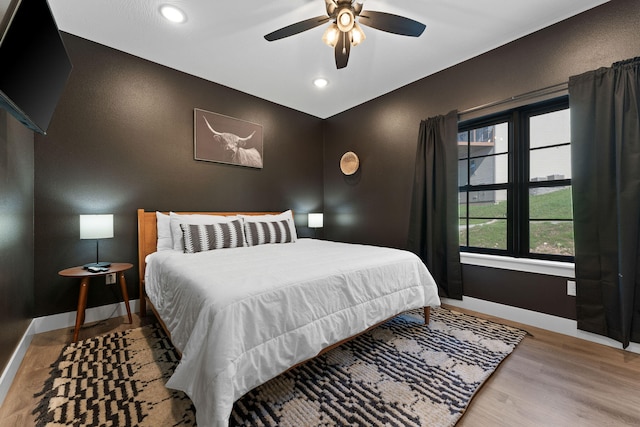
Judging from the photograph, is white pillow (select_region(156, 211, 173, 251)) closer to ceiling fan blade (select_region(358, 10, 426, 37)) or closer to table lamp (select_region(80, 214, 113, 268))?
table lamp (select_region(80, 214, 113, 268))

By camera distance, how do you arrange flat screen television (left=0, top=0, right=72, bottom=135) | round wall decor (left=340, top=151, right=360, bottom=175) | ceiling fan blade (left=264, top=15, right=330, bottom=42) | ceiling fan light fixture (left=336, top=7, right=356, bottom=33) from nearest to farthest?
flat screen television (left=0, top=0, right=72, bottom=135)
ceiling fan light fixture (left=336, top=7, right=356, bottom=33)
ceiling fan blade (left=264, top=15, right=330, bottom=42)
round wall decor (left=340, top=151, right=360, bottom=175)

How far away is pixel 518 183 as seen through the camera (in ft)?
8.52

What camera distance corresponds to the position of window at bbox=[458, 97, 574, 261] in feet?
7.86

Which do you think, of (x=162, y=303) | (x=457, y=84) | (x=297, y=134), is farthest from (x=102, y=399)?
(x=457, y=84)

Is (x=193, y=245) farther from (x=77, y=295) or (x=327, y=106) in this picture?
(x=327, y=106)

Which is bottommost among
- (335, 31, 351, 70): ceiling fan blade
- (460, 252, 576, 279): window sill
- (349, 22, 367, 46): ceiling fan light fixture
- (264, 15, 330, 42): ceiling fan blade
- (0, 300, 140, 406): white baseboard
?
(0, 300, 140, 406): white baseboard

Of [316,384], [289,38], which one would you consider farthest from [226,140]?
[316,384]

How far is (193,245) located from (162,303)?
2.45 ft

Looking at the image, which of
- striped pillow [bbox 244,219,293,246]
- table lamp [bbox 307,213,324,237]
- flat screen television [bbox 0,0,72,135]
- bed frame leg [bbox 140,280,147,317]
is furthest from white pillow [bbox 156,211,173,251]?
table lamp [bbox 307,213,324,237]

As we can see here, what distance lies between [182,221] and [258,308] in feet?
6.13

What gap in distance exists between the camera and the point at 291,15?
2205 millimetres

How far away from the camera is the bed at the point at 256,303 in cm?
117

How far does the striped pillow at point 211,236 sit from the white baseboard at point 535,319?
8.21 ft

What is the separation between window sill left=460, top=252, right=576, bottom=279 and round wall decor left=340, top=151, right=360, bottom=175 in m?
1.92
